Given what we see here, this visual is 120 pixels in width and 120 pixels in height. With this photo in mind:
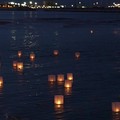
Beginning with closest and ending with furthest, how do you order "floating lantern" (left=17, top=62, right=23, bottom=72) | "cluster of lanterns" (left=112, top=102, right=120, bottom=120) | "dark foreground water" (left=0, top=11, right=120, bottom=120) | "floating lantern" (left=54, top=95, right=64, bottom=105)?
"cluster of lanterns" (left=112, top=102, right=120, bottom=120) → "dark foreground water" (left=0, top=11, right=120, bottom=120) → "floating lantern" (left=54, top=95, right=64, bottom=105) → "floating lantern" (left=17, top=62, right=23, bottom=72)

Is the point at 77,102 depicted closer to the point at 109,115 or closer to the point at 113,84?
the point at 109,115

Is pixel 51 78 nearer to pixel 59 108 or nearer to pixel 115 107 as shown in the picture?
pixel 59 108

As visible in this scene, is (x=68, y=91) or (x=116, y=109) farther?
(x=68, y=91)

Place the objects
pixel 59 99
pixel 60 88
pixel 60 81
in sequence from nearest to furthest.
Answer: pixel 59 99, pixel 60 88, pixel 60 81

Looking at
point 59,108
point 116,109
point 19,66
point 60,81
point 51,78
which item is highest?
point 116,109

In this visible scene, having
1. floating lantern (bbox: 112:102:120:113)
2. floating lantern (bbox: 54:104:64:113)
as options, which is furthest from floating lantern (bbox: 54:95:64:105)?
floating lantern (bbox: 112:102:120:113)

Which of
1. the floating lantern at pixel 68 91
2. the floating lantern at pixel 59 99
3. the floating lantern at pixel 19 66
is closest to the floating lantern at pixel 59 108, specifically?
the floating lantern at pixel 59 99

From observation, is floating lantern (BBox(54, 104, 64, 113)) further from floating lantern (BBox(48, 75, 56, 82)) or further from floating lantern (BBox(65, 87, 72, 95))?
floating lantern (BBox(48, 75, 56, 82))

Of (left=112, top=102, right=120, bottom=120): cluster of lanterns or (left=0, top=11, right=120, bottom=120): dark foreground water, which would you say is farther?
(left=0, top=11, right=120, bottom=120): dark foreground water

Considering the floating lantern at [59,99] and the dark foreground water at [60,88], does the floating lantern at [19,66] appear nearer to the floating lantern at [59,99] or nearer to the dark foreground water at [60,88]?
the dark foreground water at [60,88]

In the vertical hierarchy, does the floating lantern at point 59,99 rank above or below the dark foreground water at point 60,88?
above

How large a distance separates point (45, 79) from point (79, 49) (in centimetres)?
1210

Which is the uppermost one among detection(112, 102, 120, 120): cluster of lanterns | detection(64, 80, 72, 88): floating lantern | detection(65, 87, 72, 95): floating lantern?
detection(112, 102, 120, 120): cluster of lanterns

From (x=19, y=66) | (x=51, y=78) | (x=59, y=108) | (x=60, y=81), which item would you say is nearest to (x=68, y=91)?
(x=60, y=81)
